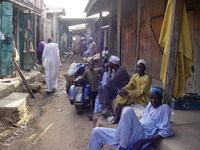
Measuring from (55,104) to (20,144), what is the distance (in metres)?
3.11

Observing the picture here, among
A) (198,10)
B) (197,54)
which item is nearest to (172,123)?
(197,54)

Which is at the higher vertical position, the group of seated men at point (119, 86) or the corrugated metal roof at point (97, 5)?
the corrugated metal roof at point (97, 5)

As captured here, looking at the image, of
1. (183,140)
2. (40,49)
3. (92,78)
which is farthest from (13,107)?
(40,49)

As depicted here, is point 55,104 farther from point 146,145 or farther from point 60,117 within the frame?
point 146,145

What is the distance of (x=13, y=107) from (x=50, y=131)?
1.10m

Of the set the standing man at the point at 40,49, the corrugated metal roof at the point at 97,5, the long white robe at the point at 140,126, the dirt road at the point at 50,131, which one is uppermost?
the corrugated metal roof at the point at 97,5

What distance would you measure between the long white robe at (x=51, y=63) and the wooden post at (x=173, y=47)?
21.9 ft

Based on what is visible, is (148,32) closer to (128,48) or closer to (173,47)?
(128,48)

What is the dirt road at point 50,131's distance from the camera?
5211mm

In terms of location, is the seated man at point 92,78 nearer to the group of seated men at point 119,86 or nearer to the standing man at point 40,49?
the group of seated men at point 119,86

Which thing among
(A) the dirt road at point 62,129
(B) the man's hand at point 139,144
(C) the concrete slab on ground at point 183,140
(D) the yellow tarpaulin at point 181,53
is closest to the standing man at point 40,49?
(A) the dirt road at point 62,129

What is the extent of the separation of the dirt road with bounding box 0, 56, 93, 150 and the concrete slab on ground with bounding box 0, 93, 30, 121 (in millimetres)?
279

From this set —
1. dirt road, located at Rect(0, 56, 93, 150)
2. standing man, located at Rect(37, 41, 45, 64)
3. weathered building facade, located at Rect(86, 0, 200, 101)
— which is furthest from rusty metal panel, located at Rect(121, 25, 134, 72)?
standing man, located at Rect(37, 41, 45, 64)

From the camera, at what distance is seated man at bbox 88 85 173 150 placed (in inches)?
127
